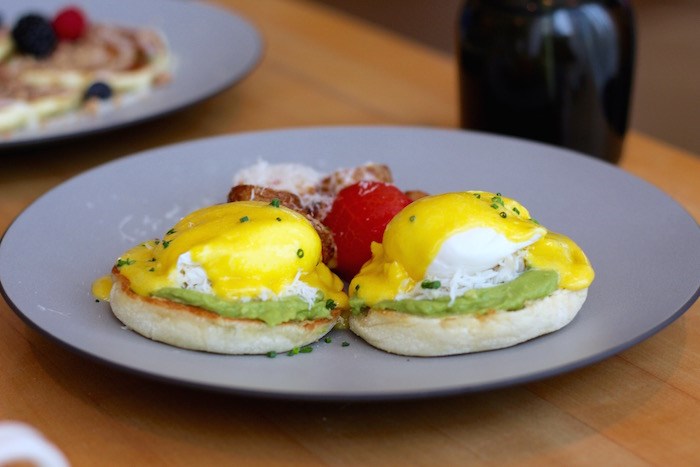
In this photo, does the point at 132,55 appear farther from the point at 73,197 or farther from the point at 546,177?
the point at 546,177

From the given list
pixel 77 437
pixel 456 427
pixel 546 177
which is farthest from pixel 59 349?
pixel 546 177

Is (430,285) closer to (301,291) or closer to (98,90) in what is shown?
(301,291)

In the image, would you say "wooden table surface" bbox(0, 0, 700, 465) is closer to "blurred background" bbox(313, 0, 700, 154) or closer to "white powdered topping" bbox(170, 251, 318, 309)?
"white powdered topping" bbox(170, 251, 318, 309)

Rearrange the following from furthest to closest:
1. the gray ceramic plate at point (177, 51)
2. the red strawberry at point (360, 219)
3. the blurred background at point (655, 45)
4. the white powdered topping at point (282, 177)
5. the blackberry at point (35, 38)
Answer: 1. the blurred background at point (655, 45)
2. the blackberry at point (35, 38)
3. the gray ceramic plate at point (177, 51)
4. the white powdered topping at point (282, 177)
5. the red strawberry at point (360, 219)

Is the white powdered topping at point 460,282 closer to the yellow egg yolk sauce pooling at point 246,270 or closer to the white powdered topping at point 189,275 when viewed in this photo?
the yellow egg yolk sauce pooling at point 246,270

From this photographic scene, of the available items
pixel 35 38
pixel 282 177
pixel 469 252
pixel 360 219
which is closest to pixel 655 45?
pixel 35 38

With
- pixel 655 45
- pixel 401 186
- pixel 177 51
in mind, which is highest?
pixel 401 186

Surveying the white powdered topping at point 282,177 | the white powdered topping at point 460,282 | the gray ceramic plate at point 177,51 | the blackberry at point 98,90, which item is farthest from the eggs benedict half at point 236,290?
the blackberry at point 98,90
